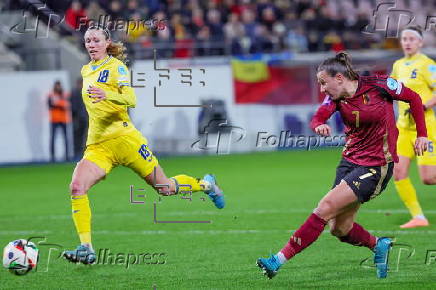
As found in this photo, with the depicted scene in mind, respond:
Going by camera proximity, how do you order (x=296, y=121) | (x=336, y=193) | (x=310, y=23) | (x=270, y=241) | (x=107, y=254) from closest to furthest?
(x=336, y=193) < (x=107, y=254) < (x=270, y=241) < (x=296, y=121) < (x=310, y=23)

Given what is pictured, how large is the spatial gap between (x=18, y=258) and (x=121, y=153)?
1.48 metres

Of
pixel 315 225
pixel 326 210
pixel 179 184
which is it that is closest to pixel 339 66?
pixel 326 210

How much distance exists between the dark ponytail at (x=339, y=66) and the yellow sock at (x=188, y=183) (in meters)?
2.74

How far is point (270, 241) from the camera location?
30.5ft

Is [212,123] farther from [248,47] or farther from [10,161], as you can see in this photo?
[10,161]

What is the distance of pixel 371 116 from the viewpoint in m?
6.94

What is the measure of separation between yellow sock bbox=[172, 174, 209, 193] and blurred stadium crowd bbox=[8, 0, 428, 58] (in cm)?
1264

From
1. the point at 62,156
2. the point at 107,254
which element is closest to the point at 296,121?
the point at 62,156

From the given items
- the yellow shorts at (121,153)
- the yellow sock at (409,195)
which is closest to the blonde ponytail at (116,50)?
the yellow shorts at (121,153)

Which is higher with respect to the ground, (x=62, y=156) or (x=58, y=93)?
(x=58, y=93)

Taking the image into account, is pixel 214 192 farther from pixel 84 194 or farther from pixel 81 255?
pixel 81 255

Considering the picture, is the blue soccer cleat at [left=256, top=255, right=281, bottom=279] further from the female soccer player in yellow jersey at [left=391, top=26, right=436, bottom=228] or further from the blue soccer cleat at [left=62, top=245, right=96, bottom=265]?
the female soccer player in yellow jersey at [left=391, top=26, right=436, bottom=228]

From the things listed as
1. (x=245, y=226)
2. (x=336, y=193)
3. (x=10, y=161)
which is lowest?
(x=10, y=161)

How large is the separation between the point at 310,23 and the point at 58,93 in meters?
7.98
